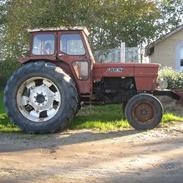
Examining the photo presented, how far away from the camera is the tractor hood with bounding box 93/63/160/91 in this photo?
39.8 feet

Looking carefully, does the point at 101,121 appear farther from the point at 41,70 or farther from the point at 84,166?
the point at 84,166

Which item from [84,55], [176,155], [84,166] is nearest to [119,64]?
[84,55]

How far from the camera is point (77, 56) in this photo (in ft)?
39.0

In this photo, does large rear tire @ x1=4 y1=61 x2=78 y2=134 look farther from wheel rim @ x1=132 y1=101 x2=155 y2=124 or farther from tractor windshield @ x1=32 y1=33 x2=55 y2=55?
wheel rim @ x1=132 y1=101 x2=155 y2=124

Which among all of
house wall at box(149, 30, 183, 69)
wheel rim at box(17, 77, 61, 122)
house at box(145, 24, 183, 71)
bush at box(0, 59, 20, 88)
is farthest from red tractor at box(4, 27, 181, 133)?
house wall at box(149, 30, 183, 69)

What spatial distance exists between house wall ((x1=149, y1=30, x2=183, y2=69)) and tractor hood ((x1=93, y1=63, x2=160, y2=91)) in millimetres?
16572

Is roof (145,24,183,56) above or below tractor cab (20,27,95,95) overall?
above

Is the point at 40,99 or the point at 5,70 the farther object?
the point at 5,70

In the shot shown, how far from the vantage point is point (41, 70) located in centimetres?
1141

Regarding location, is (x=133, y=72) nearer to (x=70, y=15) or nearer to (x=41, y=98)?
(x=41, y=98)

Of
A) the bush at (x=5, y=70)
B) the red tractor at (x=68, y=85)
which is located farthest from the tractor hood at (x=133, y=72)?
the bush at (x=5, y=70)

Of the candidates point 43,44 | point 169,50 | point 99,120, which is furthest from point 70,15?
point 169,50

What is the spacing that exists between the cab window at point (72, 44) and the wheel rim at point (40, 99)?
909 millimetres

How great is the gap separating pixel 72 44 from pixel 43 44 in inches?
26.2
